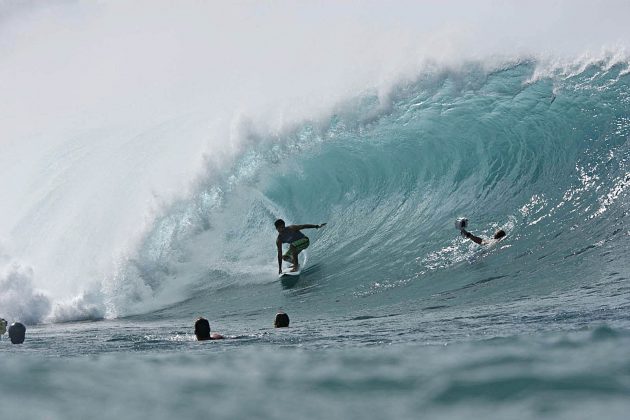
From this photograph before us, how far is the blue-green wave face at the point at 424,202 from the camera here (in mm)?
12906

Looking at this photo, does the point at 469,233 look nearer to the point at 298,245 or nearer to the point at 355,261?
the point at 355,261

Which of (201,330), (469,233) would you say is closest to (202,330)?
(201,330)

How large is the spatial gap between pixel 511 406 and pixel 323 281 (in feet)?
33.3

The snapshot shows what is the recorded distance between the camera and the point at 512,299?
10.5 metres

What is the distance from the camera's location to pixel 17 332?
413 inches

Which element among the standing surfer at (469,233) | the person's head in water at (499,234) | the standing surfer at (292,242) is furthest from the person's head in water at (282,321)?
the person's head in water at (499,234)

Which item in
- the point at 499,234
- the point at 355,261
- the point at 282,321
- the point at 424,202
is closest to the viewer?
the point at 282,321

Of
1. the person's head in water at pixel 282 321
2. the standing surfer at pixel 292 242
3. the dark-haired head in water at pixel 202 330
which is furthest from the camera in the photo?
the standing surfer at pixel 292 242

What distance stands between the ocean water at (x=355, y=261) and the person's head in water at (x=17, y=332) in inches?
11.9

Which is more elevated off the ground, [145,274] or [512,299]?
[145,274]

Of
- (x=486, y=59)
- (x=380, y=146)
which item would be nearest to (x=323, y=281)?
(x=380, y=146)

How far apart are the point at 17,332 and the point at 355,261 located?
6853 millimetres

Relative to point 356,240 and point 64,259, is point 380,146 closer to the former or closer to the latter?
point 356,240

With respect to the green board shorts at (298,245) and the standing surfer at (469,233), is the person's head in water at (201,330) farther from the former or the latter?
the standing surfer at (469,233)
